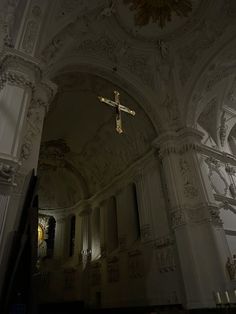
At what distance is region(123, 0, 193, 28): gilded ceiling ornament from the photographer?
9.58m

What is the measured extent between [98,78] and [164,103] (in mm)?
2931

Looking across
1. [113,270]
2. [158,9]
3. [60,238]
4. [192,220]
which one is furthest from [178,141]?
[60,238]

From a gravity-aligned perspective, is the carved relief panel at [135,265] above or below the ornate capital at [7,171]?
below

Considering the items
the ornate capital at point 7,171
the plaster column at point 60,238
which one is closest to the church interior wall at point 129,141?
the ornate capital at point 7,171

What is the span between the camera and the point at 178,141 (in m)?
10.2

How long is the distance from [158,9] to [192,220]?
785 centimetres

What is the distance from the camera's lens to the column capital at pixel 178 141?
9.85 metres

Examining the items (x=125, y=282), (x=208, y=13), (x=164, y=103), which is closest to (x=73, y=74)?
(x=164, y=103)

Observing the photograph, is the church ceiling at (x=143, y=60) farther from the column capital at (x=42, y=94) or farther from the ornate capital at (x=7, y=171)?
the ornate capital at (x=7, y=171)

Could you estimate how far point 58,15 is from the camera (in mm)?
8289

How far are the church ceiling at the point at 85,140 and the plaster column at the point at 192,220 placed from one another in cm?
157

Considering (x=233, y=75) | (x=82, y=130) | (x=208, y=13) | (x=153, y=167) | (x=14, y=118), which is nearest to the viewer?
(x=14, y=118)

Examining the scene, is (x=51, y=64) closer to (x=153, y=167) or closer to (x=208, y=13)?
(x=153, y=167)

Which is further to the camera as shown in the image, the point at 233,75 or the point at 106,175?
the point at 106,175
